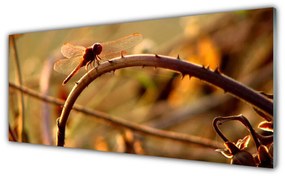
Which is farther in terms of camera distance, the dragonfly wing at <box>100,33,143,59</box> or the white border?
the dragonfly wing at <box>100,33,143,59</box>

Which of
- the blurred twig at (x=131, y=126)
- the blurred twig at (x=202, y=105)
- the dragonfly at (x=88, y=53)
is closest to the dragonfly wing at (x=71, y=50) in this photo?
the dragonfly at (x=88, y=53)

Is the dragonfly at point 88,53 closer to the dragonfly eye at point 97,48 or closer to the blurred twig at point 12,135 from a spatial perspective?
the dragonfly eye at point 97,48

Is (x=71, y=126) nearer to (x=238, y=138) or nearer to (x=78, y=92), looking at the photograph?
(x=78, y=92)

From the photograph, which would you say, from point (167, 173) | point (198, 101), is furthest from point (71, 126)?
point (198, 101)

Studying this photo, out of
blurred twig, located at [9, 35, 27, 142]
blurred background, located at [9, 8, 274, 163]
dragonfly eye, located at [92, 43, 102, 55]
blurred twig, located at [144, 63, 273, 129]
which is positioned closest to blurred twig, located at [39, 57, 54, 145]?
blurred background, located at [9, 8, 274, 163]

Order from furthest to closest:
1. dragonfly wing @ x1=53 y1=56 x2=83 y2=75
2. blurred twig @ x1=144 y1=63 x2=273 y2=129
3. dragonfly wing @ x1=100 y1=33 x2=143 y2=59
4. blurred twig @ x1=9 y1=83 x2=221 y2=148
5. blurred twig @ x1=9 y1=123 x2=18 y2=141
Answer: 1. blurred twig @ x1=9 y1=123 x2=18 y2=141
2. dragonfly wing @ x1=53 y1=56 x2=83 y2=75
3. dragonfly wing @ x1=100 y1=33 x2=143 y2=59
4. blurred twig @ x1=9 y1=83 x2=221 y2=148
5. blurred twig @ x1=144 y1=63 x2=273 y2=129

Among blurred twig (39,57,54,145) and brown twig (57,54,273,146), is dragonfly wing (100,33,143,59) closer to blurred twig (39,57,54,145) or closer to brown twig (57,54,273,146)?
brown twig (57,54,273,146)
